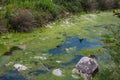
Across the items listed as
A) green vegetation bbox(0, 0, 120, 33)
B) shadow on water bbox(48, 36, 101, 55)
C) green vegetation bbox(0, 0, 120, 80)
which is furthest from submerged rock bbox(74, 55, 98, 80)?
green vegetation bbox(0, 0, 120, 33)

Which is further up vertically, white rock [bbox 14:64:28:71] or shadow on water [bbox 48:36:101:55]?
white rock [bbox 14:64:28:71]

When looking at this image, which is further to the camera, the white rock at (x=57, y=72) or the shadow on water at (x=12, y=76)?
the white rock at (x=57, y=72)

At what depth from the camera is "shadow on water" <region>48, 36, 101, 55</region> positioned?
19.9 ft

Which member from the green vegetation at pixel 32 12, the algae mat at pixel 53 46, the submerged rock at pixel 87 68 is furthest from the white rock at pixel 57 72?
the green vegetation at pixel 32 12

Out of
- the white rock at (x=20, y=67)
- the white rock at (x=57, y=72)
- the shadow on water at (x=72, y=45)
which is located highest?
the white rock at (x=20, y=67)

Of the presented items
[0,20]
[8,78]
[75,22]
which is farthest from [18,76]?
[75,22]

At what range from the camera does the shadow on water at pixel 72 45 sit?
607 cm

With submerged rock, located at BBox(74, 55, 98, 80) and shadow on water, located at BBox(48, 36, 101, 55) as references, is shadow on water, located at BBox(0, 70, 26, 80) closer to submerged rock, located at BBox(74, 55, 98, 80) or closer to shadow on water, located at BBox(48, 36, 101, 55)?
submerged rock, located at BBox(74, 55, 98, 80)

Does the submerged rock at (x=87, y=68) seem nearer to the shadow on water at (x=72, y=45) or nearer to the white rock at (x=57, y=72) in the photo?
the white rock at (x=57, y=72)

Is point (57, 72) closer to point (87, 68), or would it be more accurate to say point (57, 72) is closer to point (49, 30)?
point (87, 68)

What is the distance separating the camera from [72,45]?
652cm

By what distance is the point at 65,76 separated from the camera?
4.72 m

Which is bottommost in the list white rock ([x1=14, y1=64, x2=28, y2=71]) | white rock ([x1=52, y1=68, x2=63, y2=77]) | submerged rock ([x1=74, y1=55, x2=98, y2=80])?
white rock ([x1=52, y1=68, x2=63, y2=77])

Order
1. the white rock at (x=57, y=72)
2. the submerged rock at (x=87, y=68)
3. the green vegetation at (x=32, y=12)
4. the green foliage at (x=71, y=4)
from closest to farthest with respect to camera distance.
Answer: the submerged rock at (x=87, y=68)
the white rock at (x=57, y=72)
the green vegetation at (x=32, y=12)
the green foliage at (x=71, y=4)
